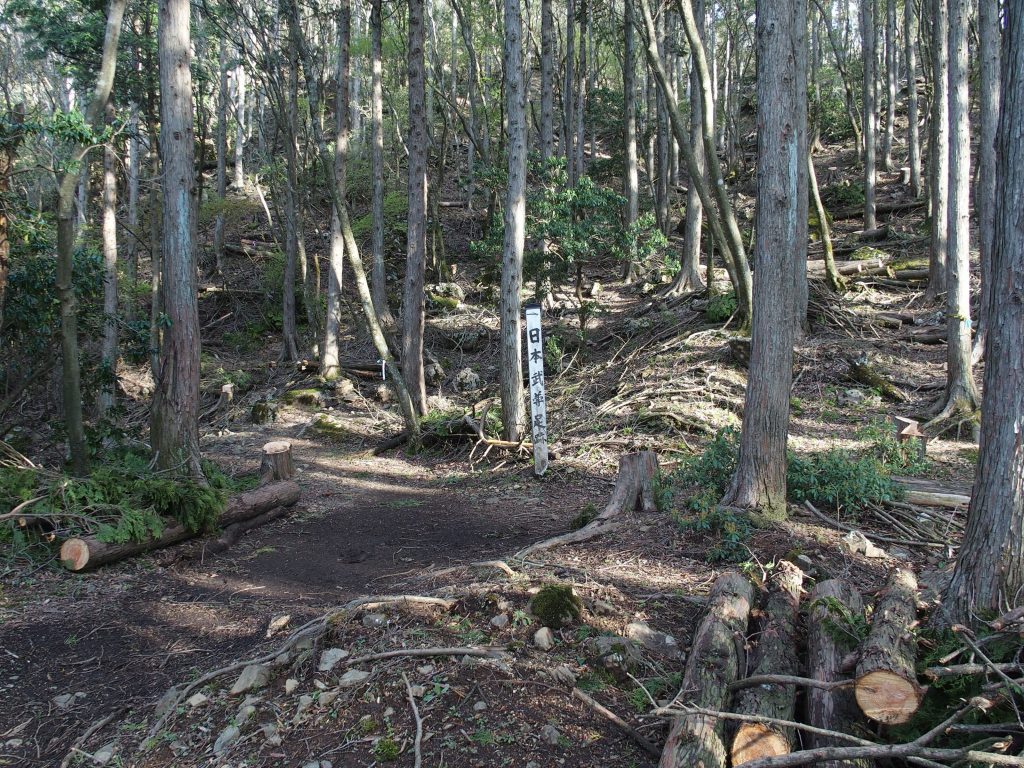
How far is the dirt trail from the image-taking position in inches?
184

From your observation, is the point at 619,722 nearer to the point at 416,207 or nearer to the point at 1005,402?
the point at 1005,402

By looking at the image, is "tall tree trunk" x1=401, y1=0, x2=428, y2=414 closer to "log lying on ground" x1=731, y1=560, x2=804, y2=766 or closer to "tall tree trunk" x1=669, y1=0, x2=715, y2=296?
"tall tree trunk" x1=669, y1=0, x2=715, y2=296

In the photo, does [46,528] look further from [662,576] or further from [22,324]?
[662,576]

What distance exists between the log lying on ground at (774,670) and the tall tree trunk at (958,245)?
6.37m

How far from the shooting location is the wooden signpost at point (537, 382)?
9.50 meters

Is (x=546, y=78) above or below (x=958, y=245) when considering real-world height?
above

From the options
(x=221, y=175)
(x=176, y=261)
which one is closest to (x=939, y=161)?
(x=176, y=261)

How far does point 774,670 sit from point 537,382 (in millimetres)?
6155

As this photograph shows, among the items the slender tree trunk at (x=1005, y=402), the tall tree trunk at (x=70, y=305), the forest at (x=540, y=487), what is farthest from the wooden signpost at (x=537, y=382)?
the slender tree trunk at (x=1005, y=402)

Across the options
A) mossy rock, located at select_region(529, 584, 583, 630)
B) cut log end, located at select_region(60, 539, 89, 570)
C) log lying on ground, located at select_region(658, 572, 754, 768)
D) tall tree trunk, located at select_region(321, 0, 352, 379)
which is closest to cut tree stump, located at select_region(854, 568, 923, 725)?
log lying on ground, located at select_region(658, 572, 754, 768)

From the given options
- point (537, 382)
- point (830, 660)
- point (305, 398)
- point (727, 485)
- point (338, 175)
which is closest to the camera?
point (830, 660)

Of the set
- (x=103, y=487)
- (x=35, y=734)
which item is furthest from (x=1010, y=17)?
(x=103, y=487)

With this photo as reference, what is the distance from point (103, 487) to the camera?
23.2ft

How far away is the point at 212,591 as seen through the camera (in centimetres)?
657
